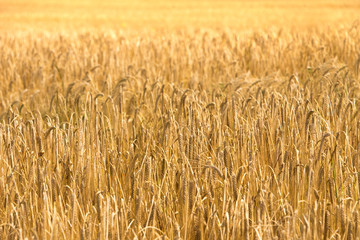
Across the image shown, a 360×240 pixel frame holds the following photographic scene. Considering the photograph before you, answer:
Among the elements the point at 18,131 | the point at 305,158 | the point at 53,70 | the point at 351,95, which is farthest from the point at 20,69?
the point at 305,158

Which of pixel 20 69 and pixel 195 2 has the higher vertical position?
pixel 195 2

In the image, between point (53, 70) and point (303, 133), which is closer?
point (303, 133)

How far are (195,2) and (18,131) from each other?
2218 centimetres

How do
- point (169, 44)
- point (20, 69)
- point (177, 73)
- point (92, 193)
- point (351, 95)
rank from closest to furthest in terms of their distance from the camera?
1. point (92, 193)
2. point (351, 95)
3. point (177, 73)
4. point (20, 69)
5. point (169, 44)

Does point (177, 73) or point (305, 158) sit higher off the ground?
point (177, 73)

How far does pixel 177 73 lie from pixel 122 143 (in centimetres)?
195

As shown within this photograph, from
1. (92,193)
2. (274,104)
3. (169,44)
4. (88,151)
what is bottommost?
(92,193)

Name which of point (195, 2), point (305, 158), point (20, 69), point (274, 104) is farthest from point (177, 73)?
point (195, 2)

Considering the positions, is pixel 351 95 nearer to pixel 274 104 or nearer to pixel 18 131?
pixel 274 104

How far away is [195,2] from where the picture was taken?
23.4 m

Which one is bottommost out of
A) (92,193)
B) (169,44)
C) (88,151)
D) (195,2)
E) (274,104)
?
(92,193)

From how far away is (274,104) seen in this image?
2.15m

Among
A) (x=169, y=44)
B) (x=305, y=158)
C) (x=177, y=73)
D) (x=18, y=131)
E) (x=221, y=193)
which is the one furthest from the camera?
(x=169, y=44)

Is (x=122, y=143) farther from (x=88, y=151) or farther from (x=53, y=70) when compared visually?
(x=53, y=70)
